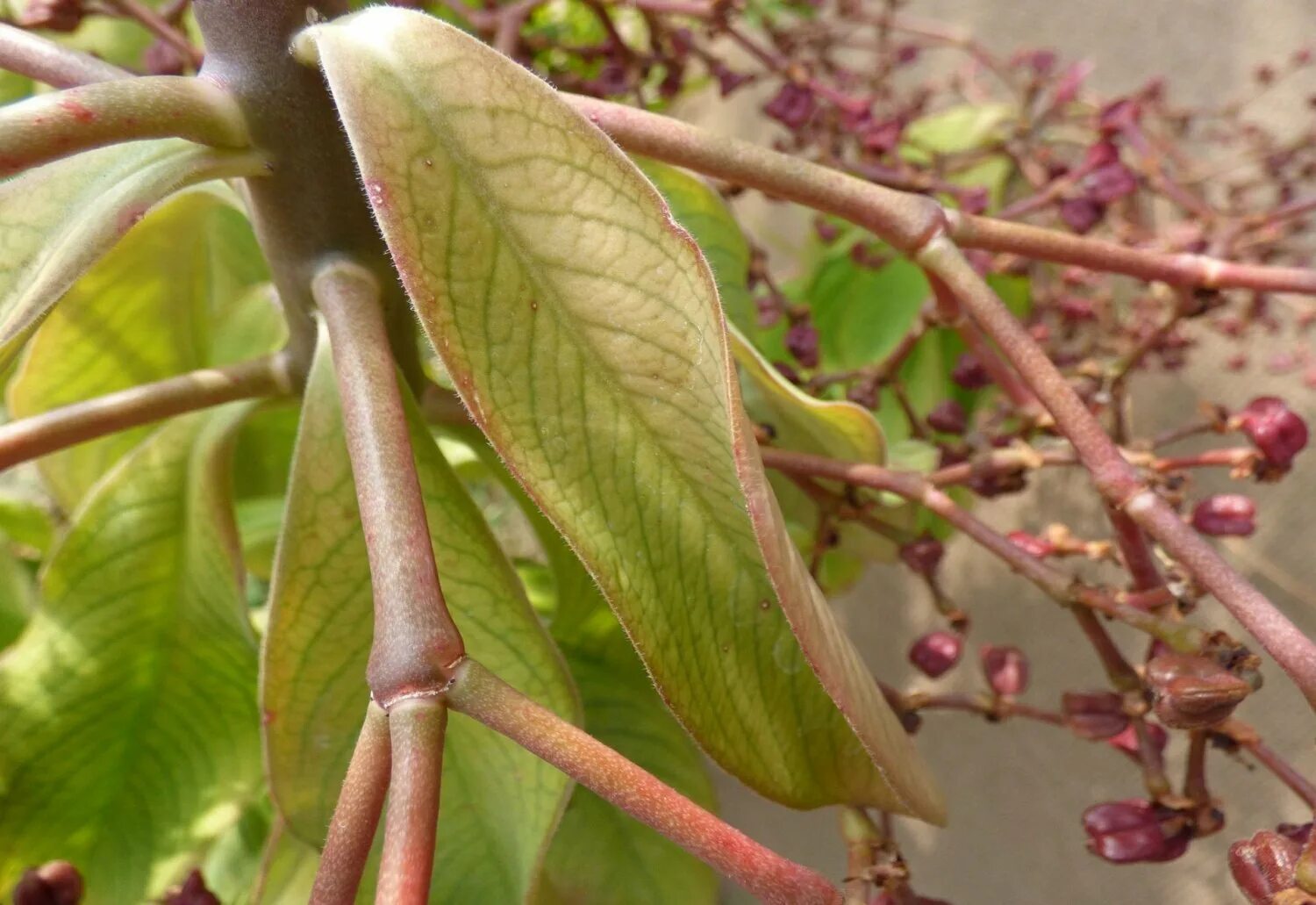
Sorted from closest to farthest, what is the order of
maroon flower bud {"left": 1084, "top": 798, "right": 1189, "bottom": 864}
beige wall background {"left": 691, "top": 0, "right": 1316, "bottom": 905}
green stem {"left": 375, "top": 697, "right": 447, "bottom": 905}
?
green stem {"left": 375, "top": 697, "right": 447, "bottom": 905} < maroon flower bud {"left": 1084, "top": 798, "right": 1189, "bottom": 864} < beige wall background {"left": 691, "top": 0, "right": 1316, "bottom": 905}

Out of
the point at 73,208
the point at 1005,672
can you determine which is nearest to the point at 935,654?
the point at 1005,672

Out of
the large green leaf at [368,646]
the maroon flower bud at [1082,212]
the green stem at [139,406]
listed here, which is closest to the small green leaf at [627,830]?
the large green leaf at [368,646]

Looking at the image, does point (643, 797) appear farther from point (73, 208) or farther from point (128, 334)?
point (128, 334)

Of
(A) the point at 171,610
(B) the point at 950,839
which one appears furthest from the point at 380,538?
(B) the point at 950,839

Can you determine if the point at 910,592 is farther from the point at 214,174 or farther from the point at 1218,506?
the point at 214,174

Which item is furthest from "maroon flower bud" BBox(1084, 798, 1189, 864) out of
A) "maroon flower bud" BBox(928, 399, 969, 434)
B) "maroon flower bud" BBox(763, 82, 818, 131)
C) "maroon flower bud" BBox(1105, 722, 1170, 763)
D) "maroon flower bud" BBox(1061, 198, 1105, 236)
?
"maroon flower bud" BBox(763, 82, 818, 131)

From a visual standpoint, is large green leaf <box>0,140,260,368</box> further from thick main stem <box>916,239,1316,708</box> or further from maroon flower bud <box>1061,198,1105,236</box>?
maroon flower bud <box>1061,198,1105,236</box>
